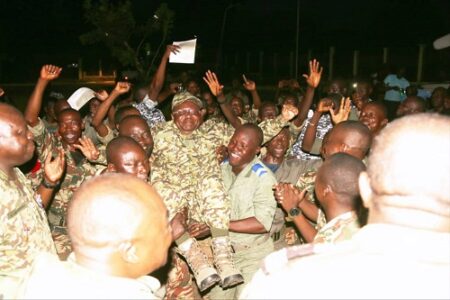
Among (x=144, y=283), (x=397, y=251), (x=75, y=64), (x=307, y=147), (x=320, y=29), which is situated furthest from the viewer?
(x=320, y=29)

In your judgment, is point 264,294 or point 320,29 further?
point 320,29

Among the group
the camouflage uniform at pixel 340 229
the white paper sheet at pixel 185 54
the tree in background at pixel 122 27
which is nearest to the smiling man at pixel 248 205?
the camouflage uniform at pixel 340 229

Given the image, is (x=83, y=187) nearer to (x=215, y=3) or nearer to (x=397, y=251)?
(x=397, y=251)

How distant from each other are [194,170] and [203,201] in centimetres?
92

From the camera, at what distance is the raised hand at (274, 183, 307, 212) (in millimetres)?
3771

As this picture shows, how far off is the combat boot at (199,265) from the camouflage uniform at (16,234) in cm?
119

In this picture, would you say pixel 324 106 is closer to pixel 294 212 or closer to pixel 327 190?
pixel 294 212

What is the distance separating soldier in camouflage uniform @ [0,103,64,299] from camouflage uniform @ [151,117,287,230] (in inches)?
43.0

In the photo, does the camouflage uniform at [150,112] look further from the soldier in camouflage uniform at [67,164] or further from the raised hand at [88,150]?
the raised hand at [88,150]

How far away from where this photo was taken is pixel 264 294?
161 cm

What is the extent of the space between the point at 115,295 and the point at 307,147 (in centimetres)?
442

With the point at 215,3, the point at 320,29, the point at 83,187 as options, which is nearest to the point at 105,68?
the point at 215,3

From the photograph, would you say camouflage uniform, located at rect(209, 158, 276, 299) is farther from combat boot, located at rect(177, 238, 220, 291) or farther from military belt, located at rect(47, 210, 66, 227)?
military belt, located at rect(47, 210, 66, 227)

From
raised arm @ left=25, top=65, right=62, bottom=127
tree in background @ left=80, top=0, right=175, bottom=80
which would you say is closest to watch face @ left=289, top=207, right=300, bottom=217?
raised arm @ left=25, top=65, right=62, bottom=127
